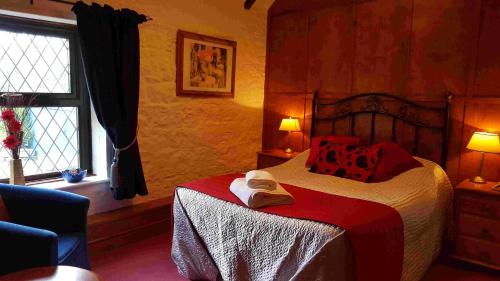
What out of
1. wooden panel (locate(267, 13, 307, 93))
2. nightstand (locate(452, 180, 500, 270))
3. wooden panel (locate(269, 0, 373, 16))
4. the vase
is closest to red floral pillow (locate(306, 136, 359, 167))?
wooden panel (locate(267, 13, 307, 93))

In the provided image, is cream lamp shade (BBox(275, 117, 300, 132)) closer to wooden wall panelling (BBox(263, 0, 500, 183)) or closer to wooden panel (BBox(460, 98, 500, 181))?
wooden wall panelling (BBox(263, 0, 500, 183))

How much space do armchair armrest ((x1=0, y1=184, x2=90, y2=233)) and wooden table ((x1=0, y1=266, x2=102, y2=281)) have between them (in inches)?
23.2

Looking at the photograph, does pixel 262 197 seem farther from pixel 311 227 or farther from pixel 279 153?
pixel 279 153

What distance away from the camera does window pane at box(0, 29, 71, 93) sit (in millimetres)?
2777

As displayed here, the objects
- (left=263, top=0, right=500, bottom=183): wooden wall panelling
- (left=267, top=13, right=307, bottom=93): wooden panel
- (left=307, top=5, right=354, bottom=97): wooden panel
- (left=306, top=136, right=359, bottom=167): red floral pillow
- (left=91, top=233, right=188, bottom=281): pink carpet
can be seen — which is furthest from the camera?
(left=267, top=13, right=307, bottom=93): wooden panel

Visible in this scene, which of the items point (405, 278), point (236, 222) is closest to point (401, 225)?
point (405, 278)

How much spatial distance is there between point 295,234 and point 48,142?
7.43 ft

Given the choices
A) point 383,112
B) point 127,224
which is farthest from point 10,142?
point 383,112

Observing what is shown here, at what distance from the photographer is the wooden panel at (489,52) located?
309 cm

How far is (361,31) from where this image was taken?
151 inches

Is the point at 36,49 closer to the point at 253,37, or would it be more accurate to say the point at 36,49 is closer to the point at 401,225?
the point at 253,37

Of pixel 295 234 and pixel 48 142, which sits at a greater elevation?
pixel 48 142

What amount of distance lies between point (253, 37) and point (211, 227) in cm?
278

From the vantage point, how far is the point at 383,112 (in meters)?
3.71
